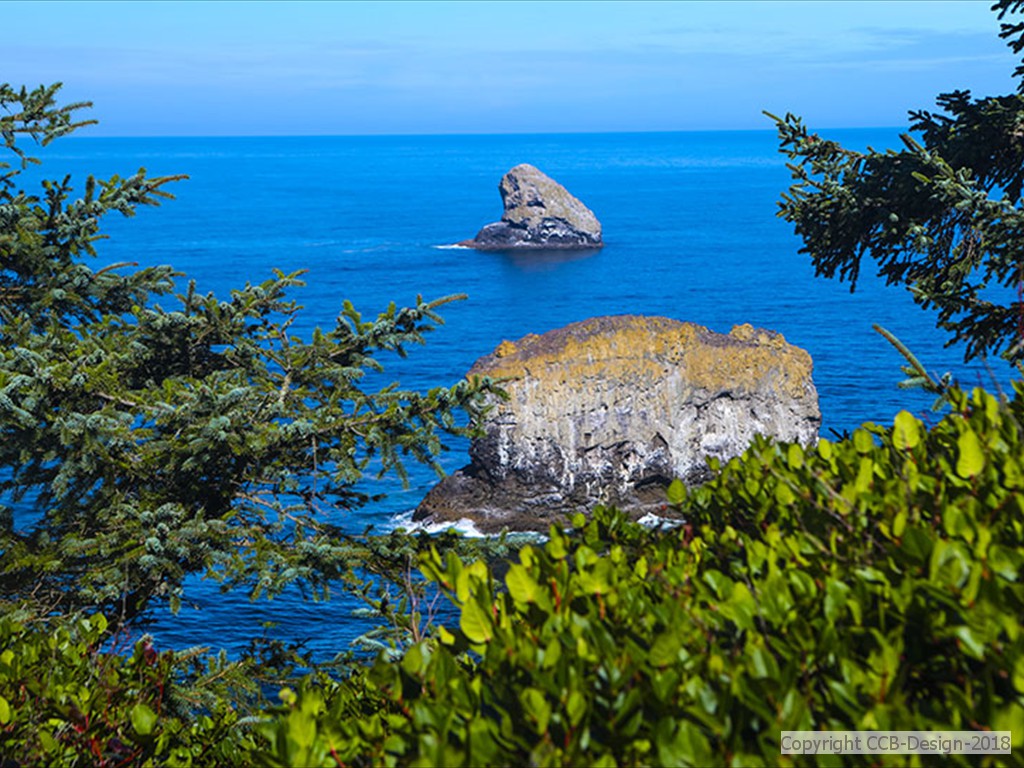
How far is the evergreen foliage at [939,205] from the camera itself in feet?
38.8

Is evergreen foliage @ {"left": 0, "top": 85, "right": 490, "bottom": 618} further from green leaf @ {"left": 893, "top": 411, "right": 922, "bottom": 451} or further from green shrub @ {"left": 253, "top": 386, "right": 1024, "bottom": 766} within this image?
green leaf @ {"left": 893, "top": 411, "right": 922, "bottom": 451}

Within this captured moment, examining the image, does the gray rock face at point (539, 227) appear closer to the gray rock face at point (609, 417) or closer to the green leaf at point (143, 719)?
the gray rock face at point (609, 417)

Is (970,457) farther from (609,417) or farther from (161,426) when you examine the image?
(609,417)

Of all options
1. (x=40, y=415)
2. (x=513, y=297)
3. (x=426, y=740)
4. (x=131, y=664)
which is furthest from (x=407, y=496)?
(x=513, y=297)

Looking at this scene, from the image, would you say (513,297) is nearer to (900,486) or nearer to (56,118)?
(56,118)

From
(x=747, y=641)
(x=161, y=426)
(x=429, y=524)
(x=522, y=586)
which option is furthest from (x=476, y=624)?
(x=429, y=524)

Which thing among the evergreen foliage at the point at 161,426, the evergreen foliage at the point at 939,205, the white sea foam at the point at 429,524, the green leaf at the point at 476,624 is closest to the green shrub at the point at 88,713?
the green leaf at the point at 476,624

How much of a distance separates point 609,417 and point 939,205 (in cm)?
3391

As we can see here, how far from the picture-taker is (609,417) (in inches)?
1828

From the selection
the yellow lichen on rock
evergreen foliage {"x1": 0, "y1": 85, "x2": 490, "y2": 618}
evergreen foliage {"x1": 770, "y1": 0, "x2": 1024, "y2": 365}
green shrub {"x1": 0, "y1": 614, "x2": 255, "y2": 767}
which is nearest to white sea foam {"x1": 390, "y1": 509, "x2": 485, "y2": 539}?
the yellow lichen on rock

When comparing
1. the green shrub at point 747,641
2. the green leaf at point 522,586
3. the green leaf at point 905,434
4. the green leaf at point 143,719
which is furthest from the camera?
the green leaf at point 143,719

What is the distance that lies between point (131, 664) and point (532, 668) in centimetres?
359

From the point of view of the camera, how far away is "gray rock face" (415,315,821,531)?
4569 cm

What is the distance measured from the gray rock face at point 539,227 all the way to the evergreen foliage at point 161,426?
120 m
